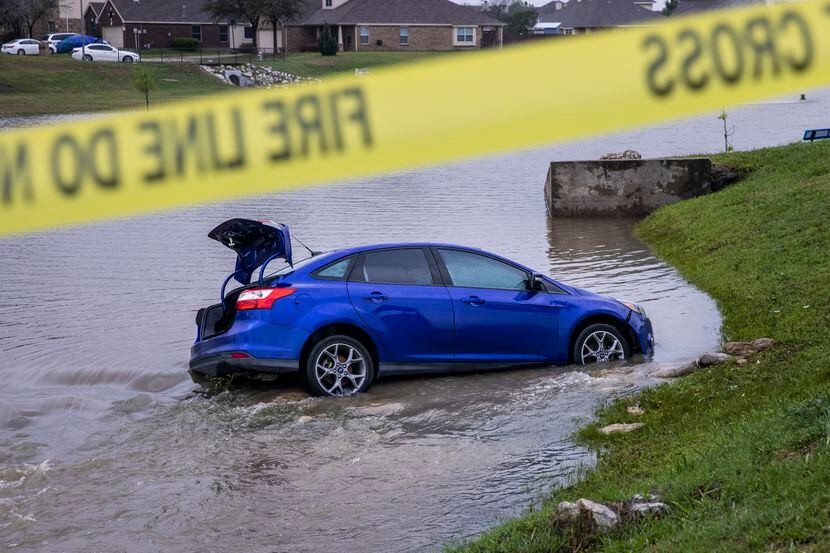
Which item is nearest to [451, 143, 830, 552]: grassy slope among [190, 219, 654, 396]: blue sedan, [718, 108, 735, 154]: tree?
[190, 219, 654, 396]: blue sedan

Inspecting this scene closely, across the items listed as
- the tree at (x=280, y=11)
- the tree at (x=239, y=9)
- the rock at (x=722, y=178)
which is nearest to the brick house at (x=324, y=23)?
the tree at (x=280, y=11)

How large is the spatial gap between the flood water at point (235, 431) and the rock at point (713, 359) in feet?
2.06

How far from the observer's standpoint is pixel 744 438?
681 centimetres

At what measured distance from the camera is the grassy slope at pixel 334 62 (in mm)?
78375

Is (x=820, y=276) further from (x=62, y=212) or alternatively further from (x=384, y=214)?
(x=384, y=214)

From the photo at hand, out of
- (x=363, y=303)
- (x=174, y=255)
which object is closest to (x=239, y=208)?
(x=174, y=255)

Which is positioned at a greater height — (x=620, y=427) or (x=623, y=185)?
(x=623, y=185)

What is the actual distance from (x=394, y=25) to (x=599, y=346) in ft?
291

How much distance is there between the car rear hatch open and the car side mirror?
2.36 meters

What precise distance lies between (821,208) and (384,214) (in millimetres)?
10756

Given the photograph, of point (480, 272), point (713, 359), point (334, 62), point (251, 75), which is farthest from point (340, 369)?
point (334, 62)

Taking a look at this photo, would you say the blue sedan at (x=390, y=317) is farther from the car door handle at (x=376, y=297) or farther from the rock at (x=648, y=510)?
the rock at (x=648, y=510)

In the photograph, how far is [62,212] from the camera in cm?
441

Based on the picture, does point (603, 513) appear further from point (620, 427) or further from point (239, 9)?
point (239, 9)
